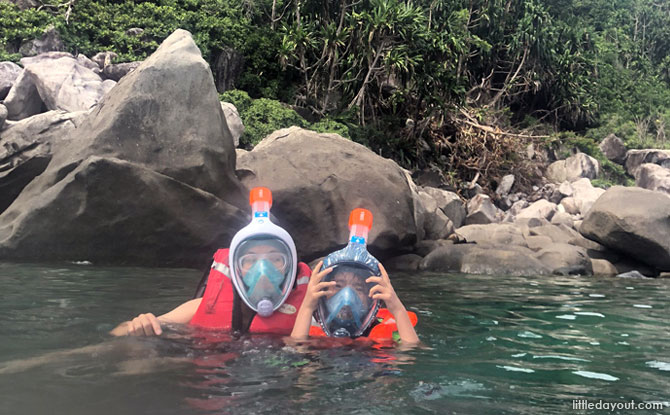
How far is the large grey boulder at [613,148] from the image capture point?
76.0 feet

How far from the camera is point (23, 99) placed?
11.8 metres

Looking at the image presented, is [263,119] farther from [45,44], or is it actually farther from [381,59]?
[45,44]

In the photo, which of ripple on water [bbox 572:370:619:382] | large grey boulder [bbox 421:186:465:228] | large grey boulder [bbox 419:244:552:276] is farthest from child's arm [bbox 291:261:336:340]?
large grey boulder [bbox 421:186:465:228]

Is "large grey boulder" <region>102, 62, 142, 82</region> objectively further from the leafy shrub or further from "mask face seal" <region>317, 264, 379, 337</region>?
"mask face seal" <region>317, 264, 379, 337</region>

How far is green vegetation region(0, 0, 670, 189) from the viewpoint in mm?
15039

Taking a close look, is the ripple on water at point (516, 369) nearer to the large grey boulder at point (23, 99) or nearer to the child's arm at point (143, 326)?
the child's arm at point (143, 326)

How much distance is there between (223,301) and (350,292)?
103 centimetres

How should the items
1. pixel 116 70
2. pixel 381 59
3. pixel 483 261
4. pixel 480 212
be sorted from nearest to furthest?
pixel 483 261
pixel 116 70
pixel 480 212
pixel 381 59

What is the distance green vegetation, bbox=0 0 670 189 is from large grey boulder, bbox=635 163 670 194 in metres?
0.92

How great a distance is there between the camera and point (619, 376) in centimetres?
354

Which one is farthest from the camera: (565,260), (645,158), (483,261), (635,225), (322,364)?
(645,158)

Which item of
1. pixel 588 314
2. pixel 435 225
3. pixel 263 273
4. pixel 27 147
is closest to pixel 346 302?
pixel 263 273

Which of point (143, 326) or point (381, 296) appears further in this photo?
point (143, 326)

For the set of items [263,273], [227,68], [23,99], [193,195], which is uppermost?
[227,68]
